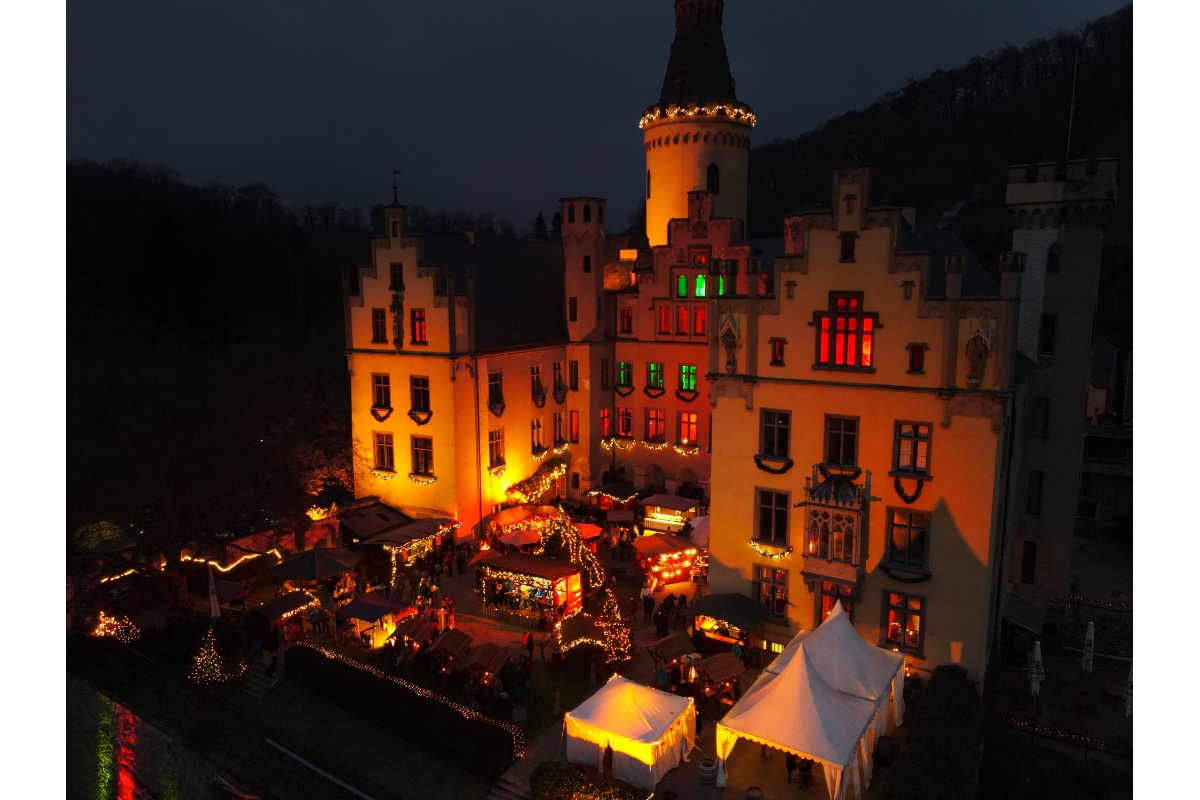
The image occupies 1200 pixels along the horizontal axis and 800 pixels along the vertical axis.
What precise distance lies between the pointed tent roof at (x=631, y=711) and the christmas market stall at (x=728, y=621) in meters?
4.65

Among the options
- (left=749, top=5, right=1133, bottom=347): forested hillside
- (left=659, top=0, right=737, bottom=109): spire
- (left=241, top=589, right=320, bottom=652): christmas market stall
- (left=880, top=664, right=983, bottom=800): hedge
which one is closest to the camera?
(left=880, top=664, right=983, bottom=800): hedge

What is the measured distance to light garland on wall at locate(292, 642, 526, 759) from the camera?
20484 mm

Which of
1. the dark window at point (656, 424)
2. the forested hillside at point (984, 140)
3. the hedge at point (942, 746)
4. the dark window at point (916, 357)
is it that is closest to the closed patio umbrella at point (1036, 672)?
the hedge at point (942, 746)

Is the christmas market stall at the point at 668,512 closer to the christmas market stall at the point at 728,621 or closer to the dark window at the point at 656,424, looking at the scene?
the dark window at the point at 656,424

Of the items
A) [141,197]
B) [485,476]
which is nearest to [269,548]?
[485,476]

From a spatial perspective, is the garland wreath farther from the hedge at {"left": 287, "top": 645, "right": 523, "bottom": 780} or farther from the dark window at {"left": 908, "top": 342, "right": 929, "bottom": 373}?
the hedge at {"left": 287, "top": 645, "right": 523, "bottom": 780}

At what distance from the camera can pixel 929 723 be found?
745 inches

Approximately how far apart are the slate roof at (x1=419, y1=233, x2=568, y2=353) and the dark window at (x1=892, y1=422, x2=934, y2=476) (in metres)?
20.7

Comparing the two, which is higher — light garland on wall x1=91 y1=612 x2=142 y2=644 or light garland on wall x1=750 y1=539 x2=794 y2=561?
light garland on wall x1=750 y1=539 x2=794 y2=561

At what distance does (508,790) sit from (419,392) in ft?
67.2

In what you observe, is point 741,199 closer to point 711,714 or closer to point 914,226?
point 914,226

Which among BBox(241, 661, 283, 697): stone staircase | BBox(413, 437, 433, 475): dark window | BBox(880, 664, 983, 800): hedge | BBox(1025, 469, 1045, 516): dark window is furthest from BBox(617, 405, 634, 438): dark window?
BBox(880, 664, 983, 800): hedge

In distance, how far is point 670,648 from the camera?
942 inches

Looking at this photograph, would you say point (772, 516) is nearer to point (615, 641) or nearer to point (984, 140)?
point (615, 641)
